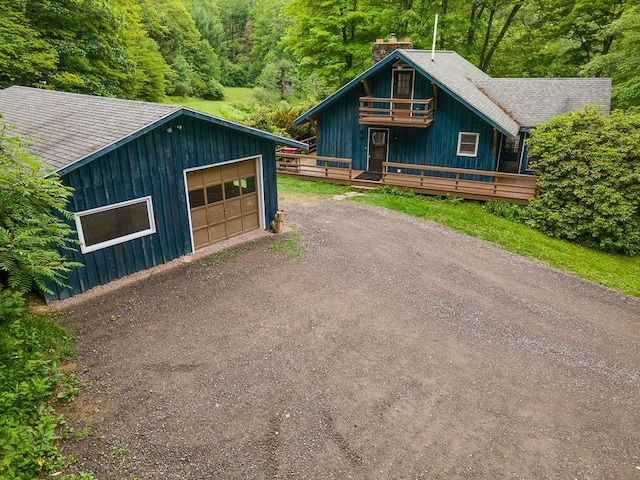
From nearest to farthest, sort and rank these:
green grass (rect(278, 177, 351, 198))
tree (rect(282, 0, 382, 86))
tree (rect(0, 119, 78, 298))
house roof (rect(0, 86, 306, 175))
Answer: tree (rect(0, 119, 78, 298))
house roof (rect(0, 86, 306, 175))
green grass (rect(278, 177, 351, 198))
tree (rect(282, 0, 382, 86))

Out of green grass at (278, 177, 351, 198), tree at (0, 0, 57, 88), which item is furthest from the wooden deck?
tree at (0, 0, 57, 88)

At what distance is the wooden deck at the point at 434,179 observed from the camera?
17047 mm

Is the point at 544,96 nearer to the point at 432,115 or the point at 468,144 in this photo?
the point at 468,144

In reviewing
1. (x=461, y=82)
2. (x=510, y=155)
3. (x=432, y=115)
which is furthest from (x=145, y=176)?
(x=510, y=155)

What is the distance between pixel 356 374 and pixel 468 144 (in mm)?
14160

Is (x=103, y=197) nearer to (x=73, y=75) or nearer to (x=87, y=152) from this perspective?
(x=87, y=152)

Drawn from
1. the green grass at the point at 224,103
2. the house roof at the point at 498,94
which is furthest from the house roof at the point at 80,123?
the green grass at the point at 224,103

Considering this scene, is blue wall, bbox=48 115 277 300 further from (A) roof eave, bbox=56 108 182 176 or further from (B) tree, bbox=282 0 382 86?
(B) tree, bbox=282 0 382 86

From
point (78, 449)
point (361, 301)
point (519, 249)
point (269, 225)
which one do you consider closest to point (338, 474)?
point (78, 449)

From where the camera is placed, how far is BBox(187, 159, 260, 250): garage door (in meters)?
11.7

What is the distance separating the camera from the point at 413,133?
19.5 m

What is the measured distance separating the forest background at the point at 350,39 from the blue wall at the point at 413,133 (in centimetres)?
810

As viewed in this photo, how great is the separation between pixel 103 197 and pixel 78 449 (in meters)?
5.57

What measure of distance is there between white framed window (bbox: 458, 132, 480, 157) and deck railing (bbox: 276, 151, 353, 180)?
15.9ft
